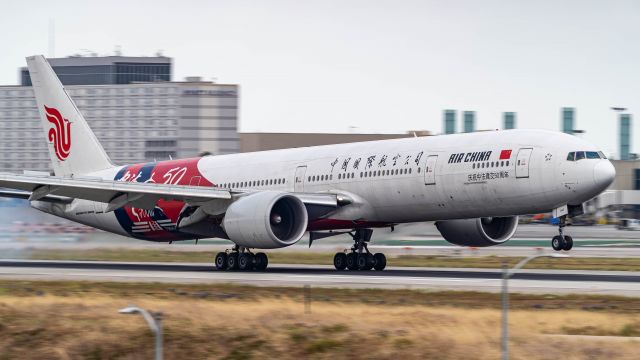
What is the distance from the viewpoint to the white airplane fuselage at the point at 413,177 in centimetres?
3344

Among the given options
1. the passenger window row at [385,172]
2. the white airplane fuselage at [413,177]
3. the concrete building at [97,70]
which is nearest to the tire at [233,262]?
the white airplane fuselage at [413,177]

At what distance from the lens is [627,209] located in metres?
111

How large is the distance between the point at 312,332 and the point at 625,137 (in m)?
112

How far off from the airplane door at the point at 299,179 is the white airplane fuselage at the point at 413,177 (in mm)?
39

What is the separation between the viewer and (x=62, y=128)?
47.4 metres

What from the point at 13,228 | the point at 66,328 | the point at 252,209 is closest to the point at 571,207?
the point at 252,209

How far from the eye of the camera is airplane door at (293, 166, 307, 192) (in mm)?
→ 40219

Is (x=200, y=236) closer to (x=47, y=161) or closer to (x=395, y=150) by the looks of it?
(x=395, y=150)

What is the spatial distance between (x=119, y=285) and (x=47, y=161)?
373 ft

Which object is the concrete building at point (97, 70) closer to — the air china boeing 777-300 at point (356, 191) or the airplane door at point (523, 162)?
the air china boeing 777-300 at point (356, 191)

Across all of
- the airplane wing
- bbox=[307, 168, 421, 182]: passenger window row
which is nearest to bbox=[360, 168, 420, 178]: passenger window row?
bbox=[307, 168, 421, 182]: passenger window row

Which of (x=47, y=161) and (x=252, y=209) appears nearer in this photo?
(x=252, y=209)

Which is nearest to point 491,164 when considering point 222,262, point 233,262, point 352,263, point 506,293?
point 352,263

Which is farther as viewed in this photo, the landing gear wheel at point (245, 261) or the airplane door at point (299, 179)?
the airplane door at point (299, 179)
